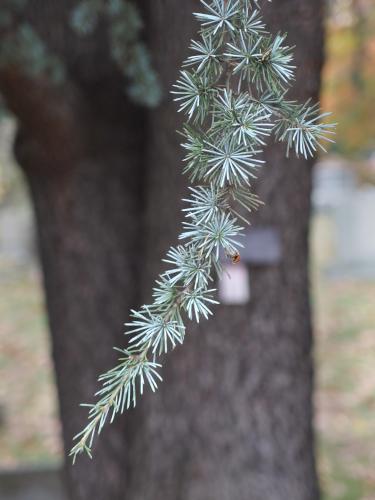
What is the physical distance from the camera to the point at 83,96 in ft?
7.57

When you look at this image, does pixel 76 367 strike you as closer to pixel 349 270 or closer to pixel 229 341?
pixel 229 341

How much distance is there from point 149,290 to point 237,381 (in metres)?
0.48

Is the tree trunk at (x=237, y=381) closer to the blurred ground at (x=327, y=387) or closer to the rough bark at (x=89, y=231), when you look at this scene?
the rough bark at (x=89, y=231)

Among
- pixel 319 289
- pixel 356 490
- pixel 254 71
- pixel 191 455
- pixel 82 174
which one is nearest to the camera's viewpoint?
pixel 254 71

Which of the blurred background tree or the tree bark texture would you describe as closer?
the tree bark texture

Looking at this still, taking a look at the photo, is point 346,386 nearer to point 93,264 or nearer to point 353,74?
point 353,74

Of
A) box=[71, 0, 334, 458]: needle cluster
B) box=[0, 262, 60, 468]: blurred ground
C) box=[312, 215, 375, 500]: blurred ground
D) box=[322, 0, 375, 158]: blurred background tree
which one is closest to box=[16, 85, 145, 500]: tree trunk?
box=[71, 0, 334, 458]: needle cluster

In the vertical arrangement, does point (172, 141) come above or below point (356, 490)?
above

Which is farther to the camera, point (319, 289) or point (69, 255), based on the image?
point (319, 289)

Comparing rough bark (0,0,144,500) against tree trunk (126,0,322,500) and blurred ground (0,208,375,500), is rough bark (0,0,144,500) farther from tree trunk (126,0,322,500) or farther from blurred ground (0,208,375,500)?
blurred ground (0,208,375,500)

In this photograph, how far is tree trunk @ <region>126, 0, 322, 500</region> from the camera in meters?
2.15

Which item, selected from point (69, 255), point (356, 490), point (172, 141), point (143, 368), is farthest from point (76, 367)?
point (356, 490)

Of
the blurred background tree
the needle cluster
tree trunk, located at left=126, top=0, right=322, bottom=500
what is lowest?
tree trunk, located at left=126, top=0, right=322, bottom=500

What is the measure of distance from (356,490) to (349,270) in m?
6.78
